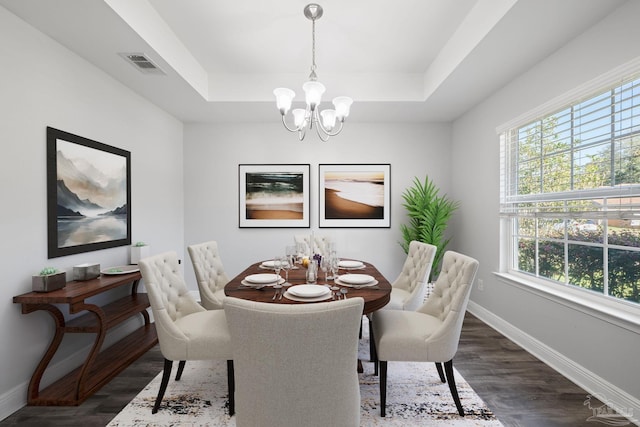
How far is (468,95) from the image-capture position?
3.44 metres

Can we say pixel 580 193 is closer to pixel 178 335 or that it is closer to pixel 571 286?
pixel 571 286

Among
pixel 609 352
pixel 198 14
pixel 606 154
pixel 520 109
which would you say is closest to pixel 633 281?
pixel 609 352

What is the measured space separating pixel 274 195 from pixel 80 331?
268 cm

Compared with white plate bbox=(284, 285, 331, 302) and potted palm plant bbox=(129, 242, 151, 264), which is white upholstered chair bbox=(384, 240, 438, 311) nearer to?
white plate bbox=(284, 285, 331, 302)

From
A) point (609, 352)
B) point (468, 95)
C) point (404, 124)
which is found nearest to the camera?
point (609, 352)

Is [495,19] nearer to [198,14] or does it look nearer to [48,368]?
[198,14]

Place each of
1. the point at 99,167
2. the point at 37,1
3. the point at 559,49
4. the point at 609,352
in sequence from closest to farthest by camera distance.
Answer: the point at 37,1 → the point at 609,352 → the point at 559,49 → the point at 99,167

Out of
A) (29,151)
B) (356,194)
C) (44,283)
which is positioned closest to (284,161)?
(356,194)

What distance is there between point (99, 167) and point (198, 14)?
1563mm

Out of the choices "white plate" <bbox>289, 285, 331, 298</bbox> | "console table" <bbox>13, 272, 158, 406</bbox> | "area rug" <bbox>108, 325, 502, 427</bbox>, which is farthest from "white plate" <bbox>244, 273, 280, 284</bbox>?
"console table" <bbox>13, 272, 158, 406</bbox>

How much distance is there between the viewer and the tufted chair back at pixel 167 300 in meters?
1.91

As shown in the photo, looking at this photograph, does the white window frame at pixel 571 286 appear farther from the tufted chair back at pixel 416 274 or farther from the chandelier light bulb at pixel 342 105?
the chandelier light bulb at pixel 342 105

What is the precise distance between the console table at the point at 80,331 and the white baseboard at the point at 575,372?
11.1ft

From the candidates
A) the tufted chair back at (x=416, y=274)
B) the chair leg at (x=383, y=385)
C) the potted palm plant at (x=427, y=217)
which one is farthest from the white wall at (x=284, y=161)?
the chair leg at (x=383, y=385)
